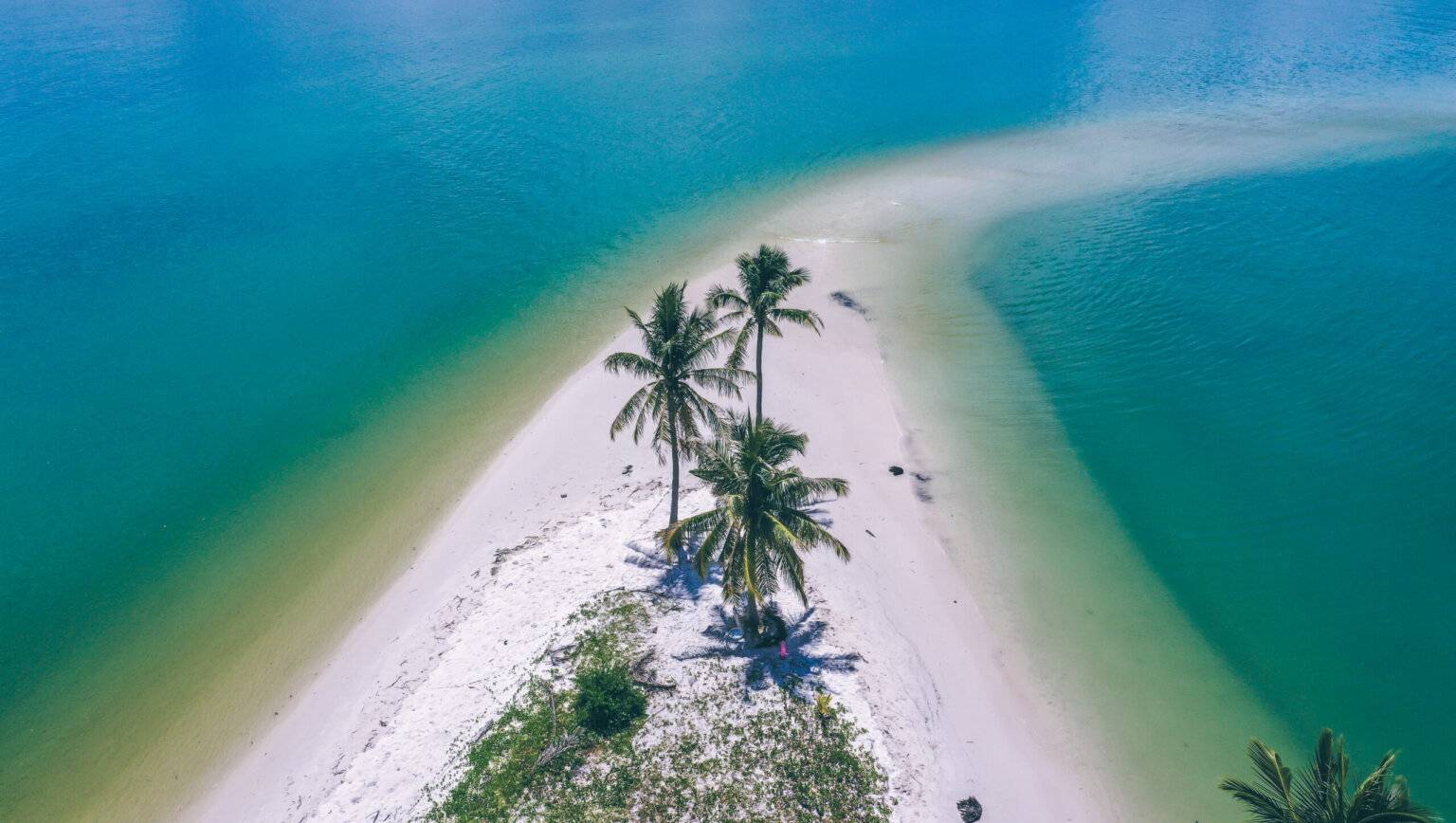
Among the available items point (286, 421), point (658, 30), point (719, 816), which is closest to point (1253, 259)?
point (719, 816)

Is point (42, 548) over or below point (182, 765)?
over

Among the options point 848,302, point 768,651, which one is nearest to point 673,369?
point 768,651

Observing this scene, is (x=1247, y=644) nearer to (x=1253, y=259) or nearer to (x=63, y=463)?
(x=1253, y=259)

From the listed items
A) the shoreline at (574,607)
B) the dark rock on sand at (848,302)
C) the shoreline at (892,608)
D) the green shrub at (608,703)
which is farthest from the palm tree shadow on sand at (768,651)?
the dark rock on sand at (848,302)

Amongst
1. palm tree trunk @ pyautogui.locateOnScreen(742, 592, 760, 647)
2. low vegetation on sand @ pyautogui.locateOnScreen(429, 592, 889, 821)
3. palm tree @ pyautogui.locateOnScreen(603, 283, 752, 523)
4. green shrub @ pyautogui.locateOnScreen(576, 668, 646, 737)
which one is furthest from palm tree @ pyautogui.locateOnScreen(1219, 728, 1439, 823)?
palm tree @ pyautogui.locateOnScreen(603, 283, 752, 523)

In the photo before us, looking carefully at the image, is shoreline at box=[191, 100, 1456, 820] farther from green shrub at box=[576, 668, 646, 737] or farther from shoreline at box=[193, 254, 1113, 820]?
green shrub at box=[576, 668, 646, 737]

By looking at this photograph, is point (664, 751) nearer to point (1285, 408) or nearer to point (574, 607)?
point (574, 607)

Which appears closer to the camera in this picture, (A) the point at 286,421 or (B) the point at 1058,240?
(A) the point at 286,421
